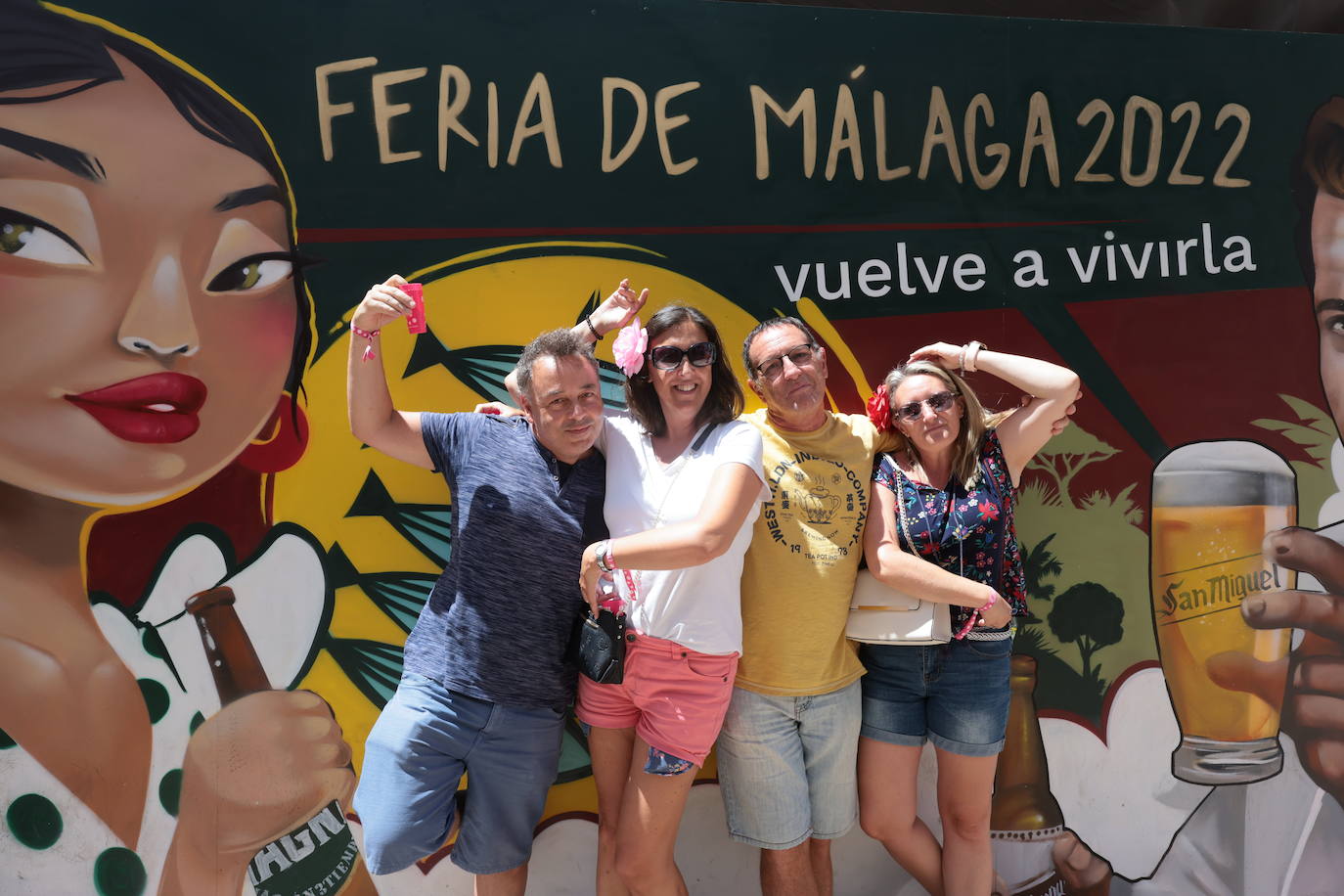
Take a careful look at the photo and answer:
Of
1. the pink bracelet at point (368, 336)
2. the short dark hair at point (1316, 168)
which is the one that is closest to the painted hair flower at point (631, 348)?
the pink bracelet at point (368, 336)

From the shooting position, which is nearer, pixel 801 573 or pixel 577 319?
pixel 801 573

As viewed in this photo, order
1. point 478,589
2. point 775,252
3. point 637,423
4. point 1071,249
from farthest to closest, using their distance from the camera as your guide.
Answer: point 1071,249, point 775,252, point 637,423, point 478,589

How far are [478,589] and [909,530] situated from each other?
4.13 feet

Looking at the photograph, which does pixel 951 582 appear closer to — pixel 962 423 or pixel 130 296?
pixel 962 423

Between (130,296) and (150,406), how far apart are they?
0.33m

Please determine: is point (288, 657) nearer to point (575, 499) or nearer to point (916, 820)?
point (575, 499)

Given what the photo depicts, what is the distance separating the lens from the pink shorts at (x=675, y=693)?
2.40m

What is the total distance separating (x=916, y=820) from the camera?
9.50 ft

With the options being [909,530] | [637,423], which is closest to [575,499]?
[637,423]

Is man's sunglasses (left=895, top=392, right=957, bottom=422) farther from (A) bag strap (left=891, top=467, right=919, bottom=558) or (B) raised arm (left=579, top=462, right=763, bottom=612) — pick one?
(B) raised arm (left=579, top=462, right=763, bottom=612)

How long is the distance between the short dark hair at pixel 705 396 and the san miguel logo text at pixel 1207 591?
1.93 metres

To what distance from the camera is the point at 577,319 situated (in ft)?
9.72

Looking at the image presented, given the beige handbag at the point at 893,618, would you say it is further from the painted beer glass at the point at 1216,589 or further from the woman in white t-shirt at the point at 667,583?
the painted beer glass at the point at 1216,589

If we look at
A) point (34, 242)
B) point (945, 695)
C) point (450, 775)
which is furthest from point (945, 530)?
point (34, 242)
